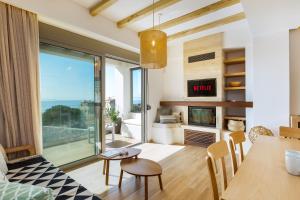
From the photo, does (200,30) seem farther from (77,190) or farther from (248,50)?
(77,190)

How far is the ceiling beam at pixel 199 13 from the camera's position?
265 centimetres

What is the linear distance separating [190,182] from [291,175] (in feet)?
5.29

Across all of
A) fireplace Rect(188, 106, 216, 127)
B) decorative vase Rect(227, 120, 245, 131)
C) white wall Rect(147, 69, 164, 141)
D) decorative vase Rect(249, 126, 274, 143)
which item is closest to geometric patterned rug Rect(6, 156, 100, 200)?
decorative vase Rect(249, 126, 274, 143)

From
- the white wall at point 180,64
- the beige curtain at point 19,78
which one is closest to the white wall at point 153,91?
the white wall at point 180,64

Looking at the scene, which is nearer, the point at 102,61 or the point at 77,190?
the point at 77,190

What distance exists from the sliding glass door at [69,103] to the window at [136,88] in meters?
1.66

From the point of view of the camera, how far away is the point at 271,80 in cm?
316

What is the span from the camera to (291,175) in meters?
1.05

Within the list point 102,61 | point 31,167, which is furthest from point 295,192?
point 102,61

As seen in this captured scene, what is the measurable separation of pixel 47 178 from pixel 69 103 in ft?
5.07

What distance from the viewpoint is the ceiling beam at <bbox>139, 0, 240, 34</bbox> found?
8.68 feet

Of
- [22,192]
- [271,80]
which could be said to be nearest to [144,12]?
[271,80]

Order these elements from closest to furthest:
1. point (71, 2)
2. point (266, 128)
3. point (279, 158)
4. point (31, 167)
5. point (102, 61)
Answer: point (279, 158) → point (31, 167) → point (71, 2) → point (266, 128) → point (102, 61)

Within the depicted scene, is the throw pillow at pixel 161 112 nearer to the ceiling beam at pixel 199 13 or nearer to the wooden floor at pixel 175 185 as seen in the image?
the wooden floor at pixel 175 185
